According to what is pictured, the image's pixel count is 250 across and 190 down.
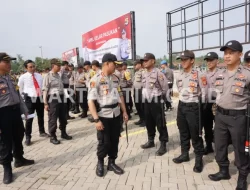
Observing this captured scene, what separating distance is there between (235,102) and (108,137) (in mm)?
1859

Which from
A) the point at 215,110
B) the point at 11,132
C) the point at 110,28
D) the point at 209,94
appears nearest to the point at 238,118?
the point at 215,110

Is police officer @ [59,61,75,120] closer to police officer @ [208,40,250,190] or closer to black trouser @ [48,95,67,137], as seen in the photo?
black trouser @ [48,95,67,137]

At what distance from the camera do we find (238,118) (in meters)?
2.81

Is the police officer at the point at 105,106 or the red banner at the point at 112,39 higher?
the red banner at the point at 112,39

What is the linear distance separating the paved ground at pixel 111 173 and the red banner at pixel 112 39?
250 inches

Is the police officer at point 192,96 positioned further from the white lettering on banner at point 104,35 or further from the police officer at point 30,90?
the white lettering on banner at point 104,35

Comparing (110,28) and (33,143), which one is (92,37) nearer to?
(110,28)

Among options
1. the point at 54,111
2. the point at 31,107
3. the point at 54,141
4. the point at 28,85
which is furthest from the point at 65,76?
the point at 54,141

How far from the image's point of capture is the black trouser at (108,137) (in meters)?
3.42

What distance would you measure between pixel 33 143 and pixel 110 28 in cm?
825

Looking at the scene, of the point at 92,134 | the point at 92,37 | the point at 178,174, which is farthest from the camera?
the point at 92,37

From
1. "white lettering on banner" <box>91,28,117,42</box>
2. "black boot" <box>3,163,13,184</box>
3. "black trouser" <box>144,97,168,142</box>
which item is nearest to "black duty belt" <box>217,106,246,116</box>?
"black trouser" <box>144,97,168,142</box>

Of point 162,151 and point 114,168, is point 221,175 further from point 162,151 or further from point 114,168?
point 114,168

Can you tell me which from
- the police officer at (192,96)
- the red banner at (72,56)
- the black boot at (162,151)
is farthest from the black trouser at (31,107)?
the red banner at (72,56)
